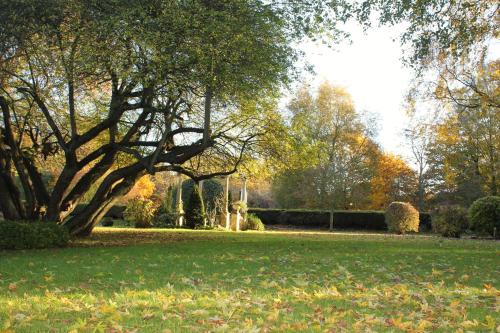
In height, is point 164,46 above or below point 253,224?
above

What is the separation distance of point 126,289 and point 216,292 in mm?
1131

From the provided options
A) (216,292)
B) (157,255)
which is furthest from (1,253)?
(216,292)

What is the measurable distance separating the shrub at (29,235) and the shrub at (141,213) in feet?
36.0

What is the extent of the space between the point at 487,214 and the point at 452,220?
1915mm

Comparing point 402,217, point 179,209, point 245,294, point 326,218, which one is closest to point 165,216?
point 179,209

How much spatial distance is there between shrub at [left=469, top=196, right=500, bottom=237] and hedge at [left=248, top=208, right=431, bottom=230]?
11344mm

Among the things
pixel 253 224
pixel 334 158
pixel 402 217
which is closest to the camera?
pixel 402 217

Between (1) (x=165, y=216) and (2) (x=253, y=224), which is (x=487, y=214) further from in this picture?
(1) (x=165, y=216)

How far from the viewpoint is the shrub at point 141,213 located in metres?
24.2

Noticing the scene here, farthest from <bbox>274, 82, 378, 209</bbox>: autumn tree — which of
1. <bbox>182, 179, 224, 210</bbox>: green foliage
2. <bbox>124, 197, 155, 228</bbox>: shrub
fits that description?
<bbox>124, 197, 155, 228</bbox>: shrub

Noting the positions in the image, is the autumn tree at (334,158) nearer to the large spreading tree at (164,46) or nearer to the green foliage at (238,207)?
the green foliage at (238,207)

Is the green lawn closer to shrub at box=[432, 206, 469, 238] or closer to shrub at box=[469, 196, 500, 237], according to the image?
shrub at box=[469, 196, 500, 237]

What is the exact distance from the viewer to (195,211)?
24.6 m

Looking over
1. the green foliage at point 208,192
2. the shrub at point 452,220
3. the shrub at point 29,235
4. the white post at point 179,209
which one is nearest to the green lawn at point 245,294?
the shrub at point 29,235
